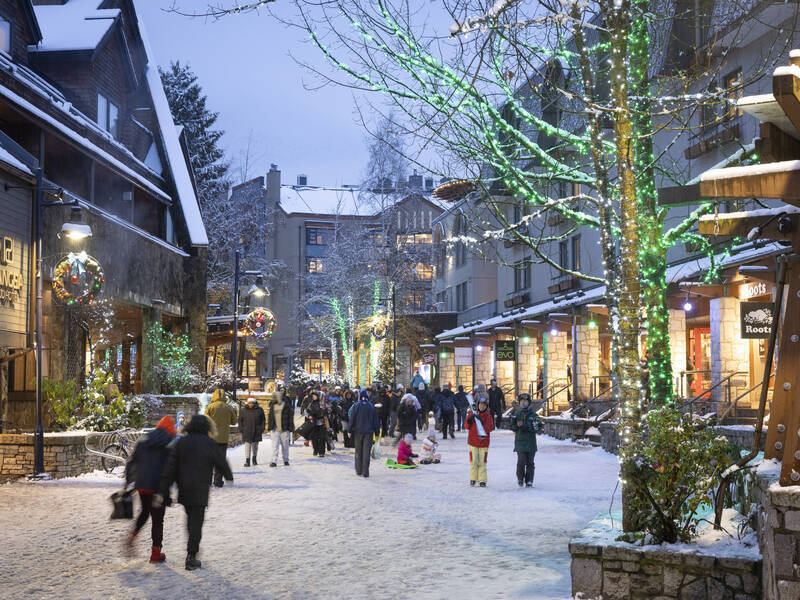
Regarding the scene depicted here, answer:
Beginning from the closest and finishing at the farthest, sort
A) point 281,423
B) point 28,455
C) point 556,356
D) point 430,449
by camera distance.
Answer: point 28,455
point 281,423
point 430,449
point 556,356

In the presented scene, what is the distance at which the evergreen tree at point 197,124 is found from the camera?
49531 millimetres

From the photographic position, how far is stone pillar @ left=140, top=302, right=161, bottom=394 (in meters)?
26.8

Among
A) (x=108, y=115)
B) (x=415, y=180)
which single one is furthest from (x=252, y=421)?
(x=415, y=180)

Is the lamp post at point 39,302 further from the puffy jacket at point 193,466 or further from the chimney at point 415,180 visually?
the chimney at point 415,180

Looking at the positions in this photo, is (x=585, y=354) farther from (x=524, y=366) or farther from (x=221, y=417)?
(x=221, y=417)

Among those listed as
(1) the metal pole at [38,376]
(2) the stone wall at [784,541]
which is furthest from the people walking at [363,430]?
(2) the stone wall at [784,541]

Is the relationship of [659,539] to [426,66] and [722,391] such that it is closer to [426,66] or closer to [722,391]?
[426,66]

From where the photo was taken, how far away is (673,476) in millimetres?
7684

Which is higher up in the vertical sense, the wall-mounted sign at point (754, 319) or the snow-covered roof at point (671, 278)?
the snow-covered roof at point (671, 278)

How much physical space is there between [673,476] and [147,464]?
548 cm

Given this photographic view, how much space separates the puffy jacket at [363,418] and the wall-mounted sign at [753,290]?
9854 millimetres

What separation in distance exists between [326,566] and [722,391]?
15.4 meters

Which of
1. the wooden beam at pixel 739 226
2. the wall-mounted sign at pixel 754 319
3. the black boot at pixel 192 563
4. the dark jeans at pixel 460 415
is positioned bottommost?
the dark jeans at pixel 460 415

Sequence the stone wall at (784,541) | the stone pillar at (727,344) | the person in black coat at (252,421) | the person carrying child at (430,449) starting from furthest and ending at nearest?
the stone pillar at (727,344) < the person carrying child at (430,449) < the person in black coat at (252,421) < the stone wall at (784,541)
